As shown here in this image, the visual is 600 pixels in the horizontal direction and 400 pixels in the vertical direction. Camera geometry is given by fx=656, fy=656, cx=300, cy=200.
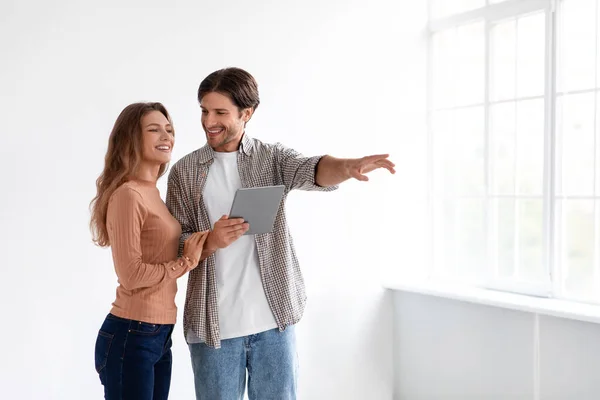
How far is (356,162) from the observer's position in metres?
2.00

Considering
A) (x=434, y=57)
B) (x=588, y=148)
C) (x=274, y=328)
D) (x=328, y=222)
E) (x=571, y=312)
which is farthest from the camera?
(x=434, y=57)

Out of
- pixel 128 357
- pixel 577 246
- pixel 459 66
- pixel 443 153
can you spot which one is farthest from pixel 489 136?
pixel 128 357

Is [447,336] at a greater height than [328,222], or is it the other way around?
[328,222]

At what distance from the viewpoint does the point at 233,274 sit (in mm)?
2137

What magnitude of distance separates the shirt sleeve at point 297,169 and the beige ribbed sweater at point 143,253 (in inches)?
15.8

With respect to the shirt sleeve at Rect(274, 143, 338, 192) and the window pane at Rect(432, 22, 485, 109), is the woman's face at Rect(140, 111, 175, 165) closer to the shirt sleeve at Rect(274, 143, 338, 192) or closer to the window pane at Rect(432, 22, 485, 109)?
the shirt sleeve at Rect(274, 143, 338, 192)

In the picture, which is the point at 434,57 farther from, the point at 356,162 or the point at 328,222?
the point at 356,162

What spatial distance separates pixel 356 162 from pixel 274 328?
0.60 m

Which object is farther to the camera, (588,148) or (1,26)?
(588,148)

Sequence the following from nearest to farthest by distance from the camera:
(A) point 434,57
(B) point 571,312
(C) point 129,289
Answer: (C) point 129,289 < (B) point 571,312 < (A) point 434,57

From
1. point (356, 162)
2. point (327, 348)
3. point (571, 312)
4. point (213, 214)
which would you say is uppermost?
point (356, 162)

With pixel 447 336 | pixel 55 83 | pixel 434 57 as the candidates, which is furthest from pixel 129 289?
pixel 434 57

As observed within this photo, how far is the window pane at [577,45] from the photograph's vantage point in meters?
3.36

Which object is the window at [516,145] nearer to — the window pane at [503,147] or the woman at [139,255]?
the window pane at [503,147]
